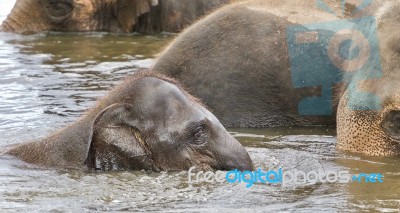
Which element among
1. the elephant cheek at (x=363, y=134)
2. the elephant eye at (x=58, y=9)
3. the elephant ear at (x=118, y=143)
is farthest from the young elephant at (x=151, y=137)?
the elephant eye at (x=58, y=9)

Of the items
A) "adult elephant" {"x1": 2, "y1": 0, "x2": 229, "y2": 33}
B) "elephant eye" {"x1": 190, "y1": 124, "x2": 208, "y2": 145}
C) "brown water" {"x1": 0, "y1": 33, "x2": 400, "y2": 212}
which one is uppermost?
"adult elephant" {"x1": 2, "y1": 0, "x2": 229, "y2": 33}

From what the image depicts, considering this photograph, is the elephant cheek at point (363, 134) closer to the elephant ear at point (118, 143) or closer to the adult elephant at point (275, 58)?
the adult elephant at point (275, 58)

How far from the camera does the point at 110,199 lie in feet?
19.4

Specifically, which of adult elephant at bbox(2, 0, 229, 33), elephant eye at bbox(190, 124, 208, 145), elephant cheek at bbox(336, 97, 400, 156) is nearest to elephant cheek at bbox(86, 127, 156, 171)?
elephant eye at bbox(190, 124, 208, 145)

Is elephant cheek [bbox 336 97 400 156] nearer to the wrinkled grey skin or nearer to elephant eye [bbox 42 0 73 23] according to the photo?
the wrinkled grey skin

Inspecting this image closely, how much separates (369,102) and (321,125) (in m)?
1.13

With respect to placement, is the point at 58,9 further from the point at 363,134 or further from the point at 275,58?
the point at 363,134

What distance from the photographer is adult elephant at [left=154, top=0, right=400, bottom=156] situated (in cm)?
838

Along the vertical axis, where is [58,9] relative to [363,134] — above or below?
above

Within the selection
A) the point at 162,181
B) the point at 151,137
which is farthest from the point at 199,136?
the point at 162,181

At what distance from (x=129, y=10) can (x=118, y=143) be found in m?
9.93

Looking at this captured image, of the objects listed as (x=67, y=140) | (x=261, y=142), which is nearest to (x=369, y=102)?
(x=261, y=142)

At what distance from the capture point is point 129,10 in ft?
53.1

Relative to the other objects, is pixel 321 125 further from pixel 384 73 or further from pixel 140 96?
pixel 140 96
